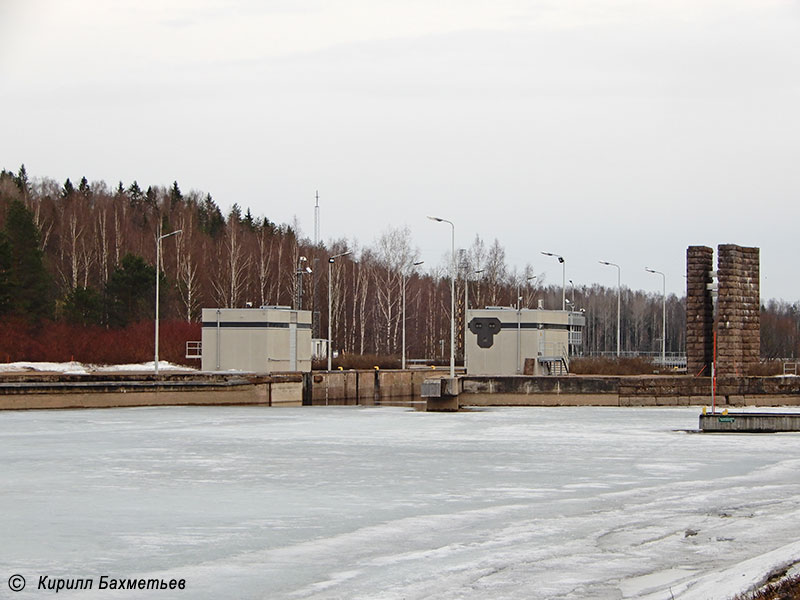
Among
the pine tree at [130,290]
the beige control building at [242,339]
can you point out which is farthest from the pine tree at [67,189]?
the beige control building at [242,339]

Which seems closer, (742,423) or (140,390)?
(742,423)

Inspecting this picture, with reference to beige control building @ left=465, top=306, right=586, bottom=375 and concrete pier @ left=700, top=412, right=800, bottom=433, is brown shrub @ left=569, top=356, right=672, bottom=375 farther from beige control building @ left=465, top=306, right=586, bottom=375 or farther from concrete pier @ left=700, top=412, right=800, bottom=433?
concrete pier @ left=700, top=412, right=800, bottom=433

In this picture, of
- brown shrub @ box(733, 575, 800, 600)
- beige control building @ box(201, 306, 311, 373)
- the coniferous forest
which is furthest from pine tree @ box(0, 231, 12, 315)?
brown shrub @ box(733, 575, 800, 600)

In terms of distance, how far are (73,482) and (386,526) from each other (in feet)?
22.0

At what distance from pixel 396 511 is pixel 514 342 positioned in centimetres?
4713

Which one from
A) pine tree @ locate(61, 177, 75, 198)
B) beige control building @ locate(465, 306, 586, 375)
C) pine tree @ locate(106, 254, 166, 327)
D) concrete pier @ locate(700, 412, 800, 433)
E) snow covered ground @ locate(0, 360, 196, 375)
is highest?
pine tree @ locate(61, 177, 75, 198)

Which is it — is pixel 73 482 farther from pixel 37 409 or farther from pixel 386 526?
pixel 37 409

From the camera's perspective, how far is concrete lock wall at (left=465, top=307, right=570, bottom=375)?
62.0m

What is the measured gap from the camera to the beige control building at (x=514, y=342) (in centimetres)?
6191

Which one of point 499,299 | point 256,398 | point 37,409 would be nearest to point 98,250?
point 499,299

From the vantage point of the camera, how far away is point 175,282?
9288 centimetres

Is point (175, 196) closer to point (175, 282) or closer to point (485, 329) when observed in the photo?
point (175, 282)

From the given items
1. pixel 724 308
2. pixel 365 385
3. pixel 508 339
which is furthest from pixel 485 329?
pixel 724 308

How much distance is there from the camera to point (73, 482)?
60.0ft
